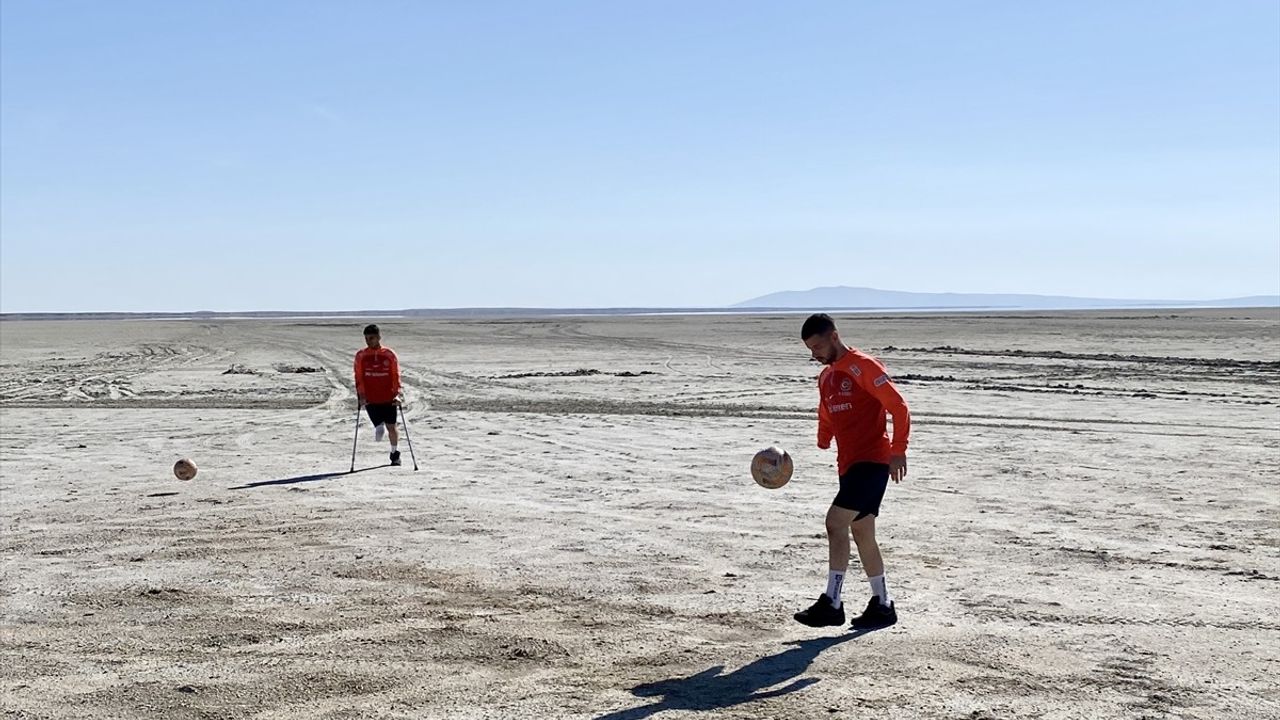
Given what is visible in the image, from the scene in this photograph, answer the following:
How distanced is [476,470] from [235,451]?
392 centimetres

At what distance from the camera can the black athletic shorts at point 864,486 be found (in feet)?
23.0

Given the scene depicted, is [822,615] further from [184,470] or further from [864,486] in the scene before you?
[184,470]

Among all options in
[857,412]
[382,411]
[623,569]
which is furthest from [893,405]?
[382,411]

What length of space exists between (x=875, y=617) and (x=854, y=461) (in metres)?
0.91

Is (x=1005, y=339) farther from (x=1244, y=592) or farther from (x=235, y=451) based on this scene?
(x=1244, y=592)

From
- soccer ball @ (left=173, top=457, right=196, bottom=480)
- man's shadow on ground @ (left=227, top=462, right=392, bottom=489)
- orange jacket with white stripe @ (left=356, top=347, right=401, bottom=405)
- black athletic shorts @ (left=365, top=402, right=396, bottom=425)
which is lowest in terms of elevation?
man's shadow on ground @ (left=227, top=462, right=392, bottom=489)

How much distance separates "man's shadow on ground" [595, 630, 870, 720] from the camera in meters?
5.82

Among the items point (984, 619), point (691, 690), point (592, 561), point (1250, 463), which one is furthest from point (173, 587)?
point (1250, 463)

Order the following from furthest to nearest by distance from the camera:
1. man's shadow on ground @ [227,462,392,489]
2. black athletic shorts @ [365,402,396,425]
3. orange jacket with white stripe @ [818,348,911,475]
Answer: black athletic shorts @ [365,402,396,425] < man's shadow on ground @ [227,462,392,489] < orange jacket with white stripe @ [818,348,911,475]

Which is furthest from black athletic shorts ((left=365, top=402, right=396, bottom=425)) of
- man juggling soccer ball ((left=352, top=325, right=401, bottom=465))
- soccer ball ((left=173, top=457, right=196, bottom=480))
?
soccer ball ((left=173, top=457, right=196, bottom=480))

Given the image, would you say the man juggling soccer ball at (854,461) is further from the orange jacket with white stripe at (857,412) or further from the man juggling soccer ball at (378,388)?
the man juggling soccer ball at (378,388)

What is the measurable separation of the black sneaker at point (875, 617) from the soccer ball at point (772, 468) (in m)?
1.36

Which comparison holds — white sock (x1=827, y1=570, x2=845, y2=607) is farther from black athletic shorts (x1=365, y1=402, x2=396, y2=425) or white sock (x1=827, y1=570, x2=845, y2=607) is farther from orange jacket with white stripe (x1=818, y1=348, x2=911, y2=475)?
black athletic shorts (x1=365, y1=402, x2=396, y2=425)

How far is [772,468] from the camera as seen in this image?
8367 millimetres
